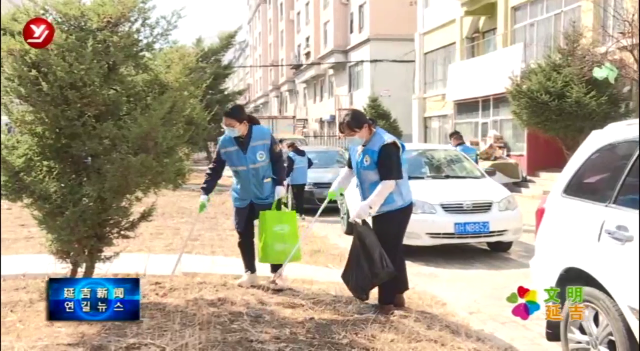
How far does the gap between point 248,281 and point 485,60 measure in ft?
46.8

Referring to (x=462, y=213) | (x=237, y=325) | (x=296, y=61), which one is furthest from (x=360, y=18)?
(x=237, y=325)

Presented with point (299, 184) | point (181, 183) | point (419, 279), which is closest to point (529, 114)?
point (299, 184)

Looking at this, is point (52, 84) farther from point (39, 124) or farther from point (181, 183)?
point (181, 183)

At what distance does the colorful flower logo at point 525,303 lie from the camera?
408 centimetres

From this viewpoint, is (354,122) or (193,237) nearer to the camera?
(354,122)

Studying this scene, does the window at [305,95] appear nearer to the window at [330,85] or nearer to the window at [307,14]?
the window at [330,85]

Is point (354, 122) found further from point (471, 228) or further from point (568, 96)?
point (568, 96)

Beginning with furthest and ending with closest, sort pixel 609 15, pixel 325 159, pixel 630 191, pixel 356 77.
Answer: pixel 325 159 → pixel 609 15 → pixel 356 77 → pixel 630 191

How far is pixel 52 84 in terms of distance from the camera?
12.0ft

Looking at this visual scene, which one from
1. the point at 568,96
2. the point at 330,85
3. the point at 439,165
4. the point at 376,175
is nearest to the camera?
the point at 376,175

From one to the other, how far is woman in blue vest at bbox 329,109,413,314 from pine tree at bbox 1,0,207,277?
1.39 m

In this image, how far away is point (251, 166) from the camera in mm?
5250

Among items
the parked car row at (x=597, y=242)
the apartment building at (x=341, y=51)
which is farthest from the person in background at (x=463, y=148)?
the parked car row at (x=597, y=242)

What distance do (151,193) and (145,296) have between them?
1.10 m
